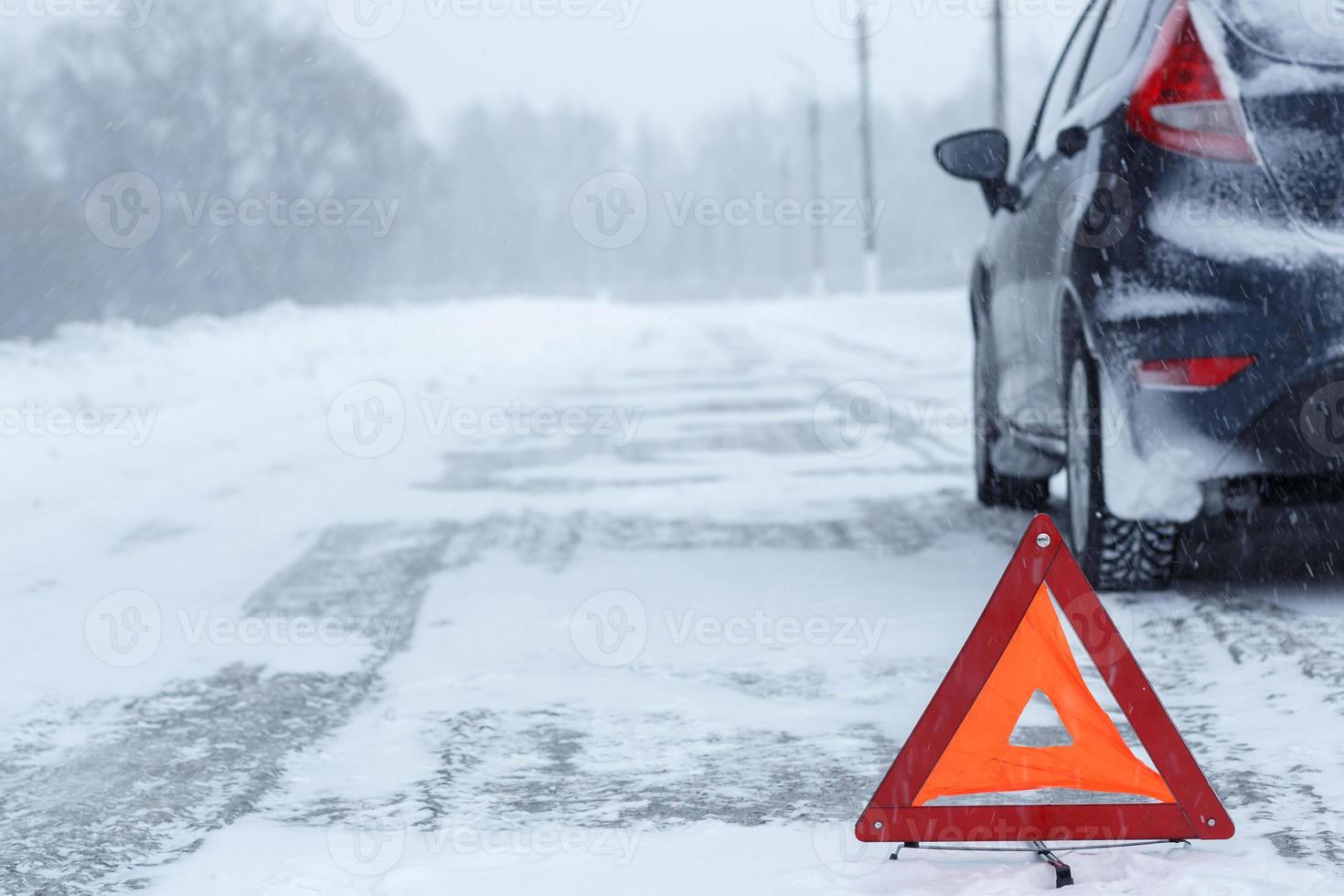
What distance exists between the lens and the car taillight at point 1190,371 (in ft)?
16.8

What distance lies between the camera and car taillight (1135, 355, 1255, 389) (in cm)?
511

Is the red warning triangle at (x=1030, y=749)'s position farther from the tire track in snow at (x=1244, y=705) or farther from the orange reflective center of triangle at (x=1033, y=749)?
the tire track in snow at (x=1244, y=705)

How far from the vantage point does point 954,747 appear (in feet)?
10.3

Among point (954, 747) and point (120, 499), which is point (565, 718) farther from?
point (120, 499)

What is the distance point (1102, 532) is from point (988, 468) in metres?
2.55

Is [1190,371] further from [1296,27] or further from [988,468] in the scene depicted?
[988,468]

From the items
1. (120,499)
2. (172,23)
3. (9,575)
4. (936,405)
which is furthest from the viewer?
(172,23)

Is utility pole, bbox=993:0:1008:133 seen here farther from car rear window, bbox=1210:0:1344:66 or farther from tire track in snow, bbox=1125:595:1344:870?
tire track in snow, bbox=1125:595:1344:870

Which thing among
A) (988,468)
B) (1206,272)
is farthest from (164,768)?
(988,468)

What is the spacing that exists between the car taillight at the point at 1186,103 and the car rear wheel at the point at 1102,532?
30.0 inches

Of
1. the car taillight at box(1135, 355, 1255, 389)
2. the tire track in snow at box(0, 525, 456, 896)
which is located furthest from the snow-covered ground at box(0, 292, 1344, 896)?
the car taillight at box(1135, 355, 1255, 389)

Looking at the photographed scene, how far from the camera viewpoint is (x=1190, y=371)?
17.0 feet

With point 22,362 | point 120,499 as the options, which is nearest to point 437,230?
point 22,362

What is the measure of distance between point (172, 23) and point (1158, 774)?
6468cm
